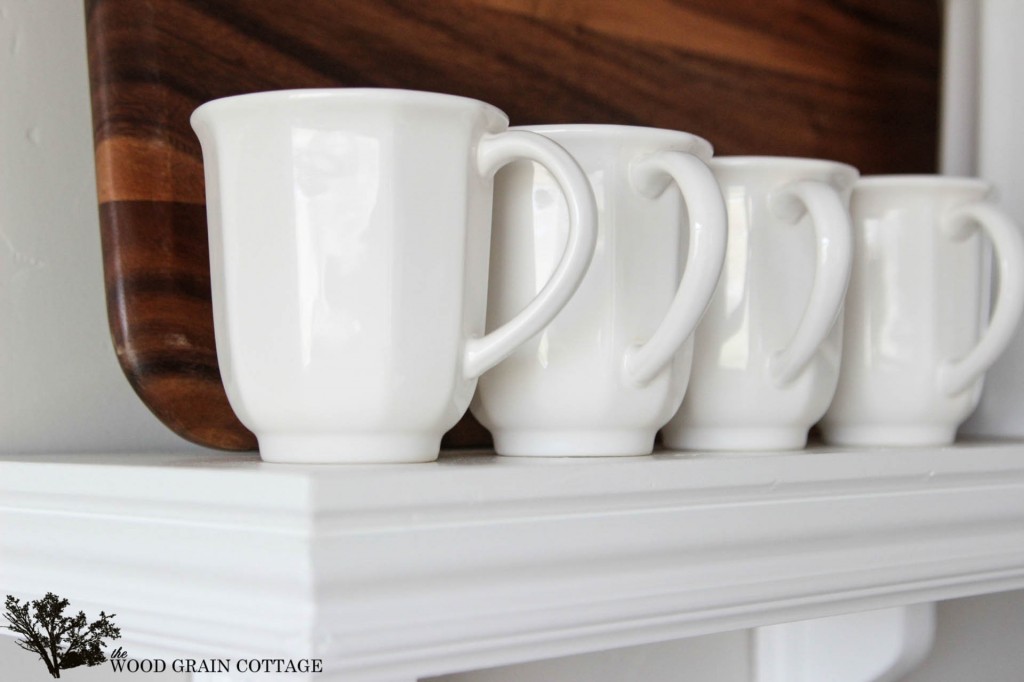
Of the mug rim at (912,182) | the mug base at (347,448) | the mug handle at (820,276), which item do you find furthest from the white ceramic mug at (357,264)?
the mug rim at (912,182)

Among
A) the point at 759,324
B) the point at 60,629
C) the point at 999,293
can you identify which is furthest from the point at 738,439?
the point at 60,629

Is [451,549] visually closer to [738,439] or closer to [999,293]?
[738,439]

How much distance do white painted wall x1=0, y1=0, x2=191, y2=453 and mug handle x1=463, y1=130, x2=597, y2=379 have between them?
0.70 ft

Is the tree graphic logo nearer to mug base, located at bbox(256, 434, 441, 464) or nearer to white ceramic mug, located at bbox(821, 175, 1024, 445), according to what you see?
mug base, located at bbox(256, 434, 441, 464)

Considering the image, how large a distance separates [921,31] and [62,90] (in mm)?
595

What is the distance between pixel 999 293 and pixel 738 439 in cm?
15

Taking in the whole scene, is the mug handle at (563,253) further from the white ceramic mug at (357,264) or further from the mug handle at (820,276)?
the mug handle at (820,276)

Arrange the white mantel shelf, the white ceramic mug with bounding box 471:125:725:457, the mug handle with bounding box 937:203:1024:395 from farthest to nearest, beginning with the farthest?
the mug handle with bounding box 937:203:1024:395
the white ceramic mug with bounding box 471:125:725:457
the white mantel shelf

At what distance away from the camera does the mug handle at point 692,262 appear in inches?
16.8

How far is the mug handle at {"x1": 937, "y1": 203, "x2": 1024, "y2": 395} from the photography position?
1.80 ft

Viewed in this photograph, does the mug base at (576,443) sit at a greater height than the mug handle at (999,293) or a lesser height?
lesser

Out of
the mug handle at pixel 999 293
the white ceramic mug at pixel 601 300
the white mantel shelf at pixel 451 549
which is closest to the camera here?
the white mantel shelf at pixel 451 549

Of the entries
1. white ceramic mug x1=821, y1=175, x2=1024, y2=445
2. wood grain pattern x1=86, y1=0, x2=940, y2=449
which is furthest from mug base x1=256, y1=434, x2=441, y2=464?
white ceramic mug x1=821, y1=175, x2=1024, y2=445

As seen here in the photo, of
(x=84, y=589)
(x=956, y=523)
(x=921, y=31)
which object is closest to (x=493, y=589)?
(x=84, y=589)
